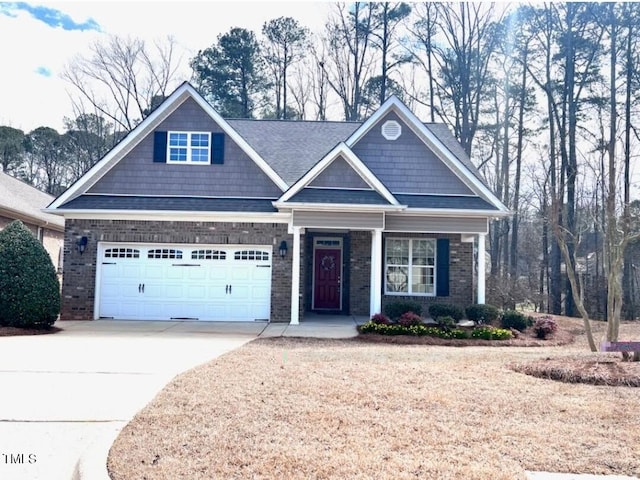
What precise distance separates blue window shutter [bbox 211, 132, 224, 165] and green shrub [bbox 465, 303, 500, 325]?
324 inches

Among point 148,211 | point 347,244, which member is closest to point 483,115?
point 347,244

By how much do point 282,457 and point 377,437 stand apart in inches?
37.3

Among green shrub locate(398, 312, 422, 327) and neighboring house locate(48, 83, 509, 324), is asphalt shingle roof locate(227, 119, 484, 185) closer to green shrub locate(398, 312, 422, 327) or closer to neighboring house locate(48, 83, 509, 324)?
neighboring house locate(48, 83, 509, 324)

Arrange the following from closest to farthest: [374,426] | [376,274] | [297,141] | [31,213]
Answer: [374,426], [376,274], [297,141], [31,213]

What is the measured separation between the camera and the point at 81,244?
1370 centimetres

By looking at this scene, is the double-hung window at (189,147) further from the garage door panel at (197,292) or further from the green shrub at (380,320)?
the green shrub at (380,320)

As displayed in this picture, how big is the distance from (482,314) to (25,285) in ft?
37.4

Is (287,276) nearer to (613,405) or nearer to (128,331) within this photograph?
(128,331)

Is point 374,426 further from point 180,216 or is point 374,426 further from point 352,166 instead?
point 180,216

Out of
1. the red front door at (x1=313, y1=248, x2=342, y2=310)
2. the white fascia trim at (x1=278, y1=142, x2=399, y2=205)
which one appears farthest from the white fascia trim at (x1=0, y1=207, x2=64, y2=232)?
the white fascia trim at (x1=278, y1=142, x2=399, y2=205)

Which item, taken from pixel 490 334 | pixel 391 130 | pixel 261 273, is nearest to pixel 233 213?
pixel 261 273

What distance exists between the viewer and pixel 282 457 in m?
3.95

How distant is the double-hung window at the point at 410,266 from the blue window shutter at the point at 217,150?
5726 millimetres

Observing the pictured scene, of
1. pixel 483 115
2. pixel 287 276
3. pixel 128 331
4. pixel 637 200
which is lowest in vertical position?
pixel 128 331
